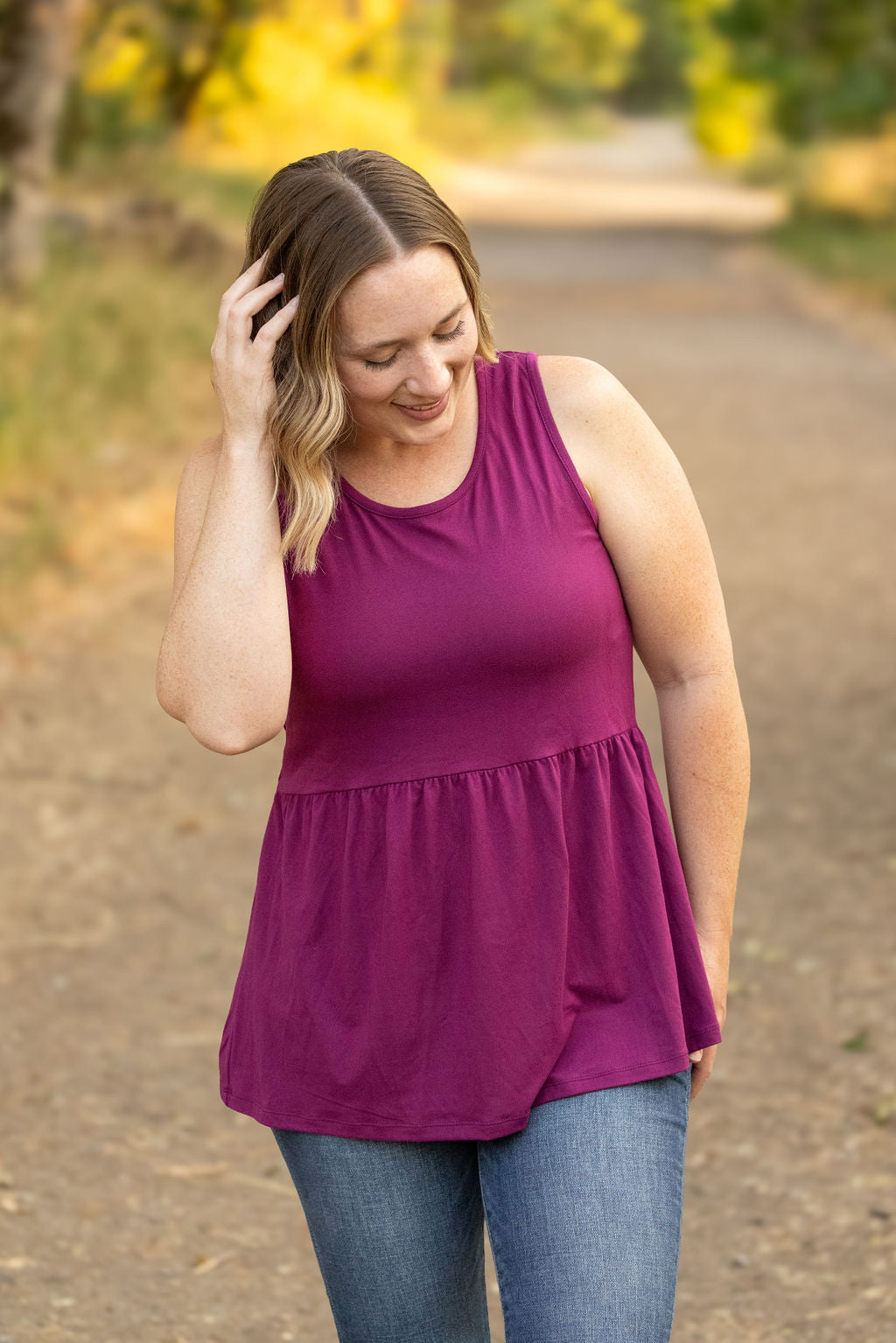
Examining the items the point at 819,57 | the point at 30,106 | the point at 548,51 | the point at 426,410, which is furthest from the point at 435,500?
the point at 548,51

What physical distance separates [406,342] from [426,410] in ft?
0.27

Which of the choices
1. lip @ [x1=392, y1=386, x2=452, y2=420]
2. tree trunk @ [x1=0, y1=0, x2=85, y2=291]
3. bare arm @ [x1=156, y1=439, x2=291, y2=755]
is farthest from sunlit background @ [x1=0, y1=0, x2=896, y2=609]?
lip @ [x1=392, y1=386, x2=452, y2=420]

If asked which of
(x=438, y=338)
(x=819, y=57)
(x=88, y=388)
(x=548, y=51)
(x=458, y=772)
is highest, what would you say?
(x=548, y=51)

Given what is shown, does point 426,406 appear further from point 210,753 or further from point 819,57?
point 819,57

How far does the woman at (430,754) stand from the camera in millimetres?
1872

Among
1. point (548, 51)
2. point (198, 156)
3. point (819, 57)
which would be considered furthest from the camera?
point (548, 51)

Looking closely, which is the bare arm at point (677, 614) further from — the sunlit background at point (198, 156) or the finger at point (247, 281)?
the sunlit background at point (198, 156)

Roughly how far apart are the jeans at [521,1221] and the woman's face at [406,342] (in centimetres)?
80

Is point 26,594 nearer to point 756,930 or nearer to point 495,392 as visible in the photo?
point 756,930

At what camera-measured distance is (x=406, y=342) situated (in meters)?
1.90

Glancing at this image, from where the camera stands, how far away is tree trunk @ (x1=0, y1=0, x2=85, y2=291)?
39.0 feet

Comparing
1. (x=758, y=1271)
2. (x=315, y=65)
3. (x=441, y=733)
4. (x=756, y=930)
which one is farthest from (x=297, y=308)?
(x=315, y=65)

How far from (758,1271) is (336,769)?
1907 millimetres

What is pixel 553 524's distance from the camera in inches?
75.9
